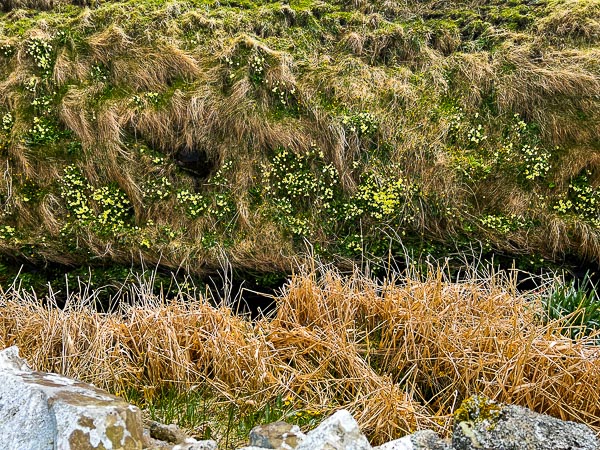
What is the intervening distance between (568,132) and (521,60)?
3.78 feet

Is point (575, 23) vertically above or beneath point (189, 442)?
above

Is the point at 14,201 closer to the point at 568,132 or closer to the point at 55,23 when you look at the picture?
the point at 55,23

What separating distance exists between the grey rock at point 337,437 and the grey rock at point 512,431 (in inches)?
18.4

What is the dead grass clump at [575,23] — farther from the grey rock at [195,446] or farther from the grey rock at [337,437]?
the grey rock at [195,446]

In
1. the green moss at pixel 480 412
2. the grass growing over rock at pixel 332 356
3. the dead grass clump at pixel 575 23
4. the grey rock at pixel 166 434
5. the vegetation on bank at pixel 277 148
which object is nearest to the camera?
the green moss at pixel 480 412

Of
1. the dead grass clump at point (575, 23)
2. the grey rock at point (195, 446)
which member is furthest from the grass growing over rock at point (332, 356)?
the dead grass clump at point (575, 23)

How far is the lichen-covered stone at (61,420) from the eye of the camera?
2043 millimetres

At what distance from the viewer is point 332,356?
3471 mm

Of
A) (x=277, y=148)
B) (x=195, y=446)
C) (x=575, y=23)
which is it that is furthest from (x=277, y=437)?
(x=575, y=23)

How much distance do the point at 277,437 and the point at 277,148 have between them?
3943 mm

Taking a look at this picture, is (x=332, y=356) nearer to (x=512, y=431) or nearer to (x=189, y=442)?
(x=189, y=442)

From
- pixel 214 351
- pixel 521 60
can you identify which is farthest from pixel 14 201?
pixel 521 60

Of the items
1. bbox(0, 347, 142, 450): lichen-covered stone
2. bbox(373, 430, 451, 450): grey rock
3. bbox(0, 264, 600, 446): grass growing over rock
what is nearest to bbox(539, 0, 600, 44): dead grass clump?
bbox(0, 264, 600, 446): grass growing over rock

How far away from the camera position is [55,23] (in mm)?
6223
